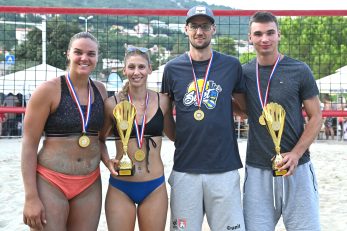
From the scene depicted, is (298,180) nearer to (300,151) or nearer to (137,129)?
(300,151)

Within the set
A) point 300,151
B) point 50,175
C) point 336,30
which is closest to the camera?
point 50,175

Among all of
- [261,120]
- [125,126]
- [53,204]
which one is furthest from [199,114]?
[53,204]

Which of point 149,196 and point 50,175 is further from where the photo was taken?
point 149,196

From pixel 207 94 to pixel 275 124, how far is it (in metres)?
0.55

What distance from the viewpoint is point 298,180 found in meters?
3.34

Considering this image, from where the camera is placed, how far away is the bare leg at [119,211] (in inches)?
127

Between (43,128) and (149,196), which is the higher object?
(43,128)

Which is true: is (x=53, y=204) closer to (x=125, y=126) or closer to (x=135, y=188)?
(x=135, y=188)

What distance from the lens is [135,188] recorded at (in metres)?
3.28

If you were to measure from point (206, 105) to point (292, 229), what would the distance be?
3.64ft

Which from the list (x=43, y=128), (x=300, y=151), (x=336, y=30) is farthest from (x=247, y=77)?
(x=336, y=30)

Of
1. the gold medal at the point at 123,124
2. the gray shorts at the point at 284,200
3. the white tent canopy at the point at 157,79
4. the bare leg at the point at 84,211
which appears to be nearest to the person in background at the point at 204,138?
the gray shorts at the point at 284,200

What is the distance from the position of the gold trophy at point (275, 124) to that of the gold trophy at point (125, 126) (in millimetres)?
938

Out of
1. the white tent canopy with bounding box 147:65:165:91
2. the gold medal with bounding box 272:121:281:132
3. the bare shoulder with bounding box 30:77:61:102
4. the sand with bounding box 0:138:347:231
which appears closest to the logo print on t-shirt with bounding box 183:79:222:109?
the gold medal with bounding box 272:121:281:132
